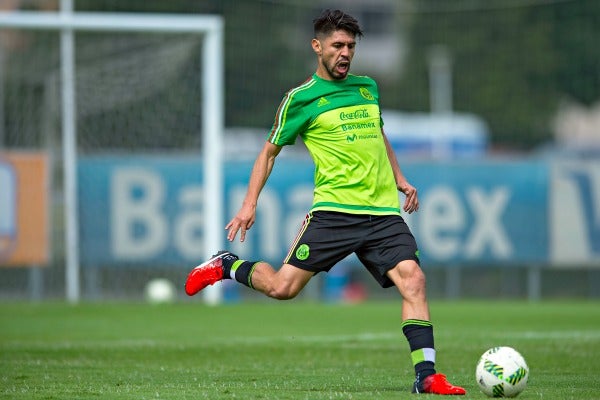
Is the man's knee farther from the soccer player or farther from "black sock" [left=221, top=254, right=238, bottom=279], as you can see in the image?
"black sock" [left=221, top=254, right=238, bottom=279]

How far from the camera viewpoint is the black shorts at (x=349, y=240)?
899 centimetres

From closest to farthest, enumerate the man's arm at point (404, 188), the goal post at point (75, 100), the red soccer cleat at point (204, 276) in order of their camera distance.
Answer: the man's arm at point (404, 188) < the red soccer cleat at point (204, 276) < the goal post at point (75, 100)

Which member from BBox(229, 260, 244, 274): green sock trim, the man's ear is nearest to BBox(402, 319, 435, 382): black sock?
BBox(229, 260, 244, 274): green sock trim

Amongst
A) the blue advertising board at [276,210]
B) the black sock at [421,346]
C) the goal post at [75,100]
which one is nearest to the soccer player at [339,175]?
the black sock at [421,346]

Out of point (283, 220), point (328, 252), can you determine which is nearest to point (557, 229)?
point (283, 220)

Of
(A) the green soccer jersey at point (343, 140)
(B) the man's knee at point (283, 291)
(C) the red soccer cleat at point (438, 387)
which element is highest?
(A) the green soccer jersey at point (343, 140)

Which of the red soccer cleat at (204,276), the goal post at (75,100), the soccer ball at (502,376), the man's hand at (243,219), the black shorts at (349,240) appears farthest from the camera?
the goal post at (75,100)

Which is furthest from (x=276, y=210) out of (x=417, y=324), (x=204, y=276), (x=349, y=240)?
(x=417, y=324)

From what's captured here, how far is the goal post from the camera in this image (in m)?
20.8

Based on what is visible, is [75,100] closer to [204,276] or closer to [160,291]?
[160,291]

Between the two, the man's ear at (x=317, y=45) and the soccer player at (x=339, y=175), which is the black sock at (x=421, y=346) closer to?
the soccer player at (x=339, y=175)

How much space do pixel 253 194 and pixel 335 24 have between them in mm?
1321

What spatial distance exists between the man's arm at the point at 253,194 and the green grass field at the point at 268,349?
1.12 m

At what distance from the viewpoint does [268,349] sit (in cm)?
1312
